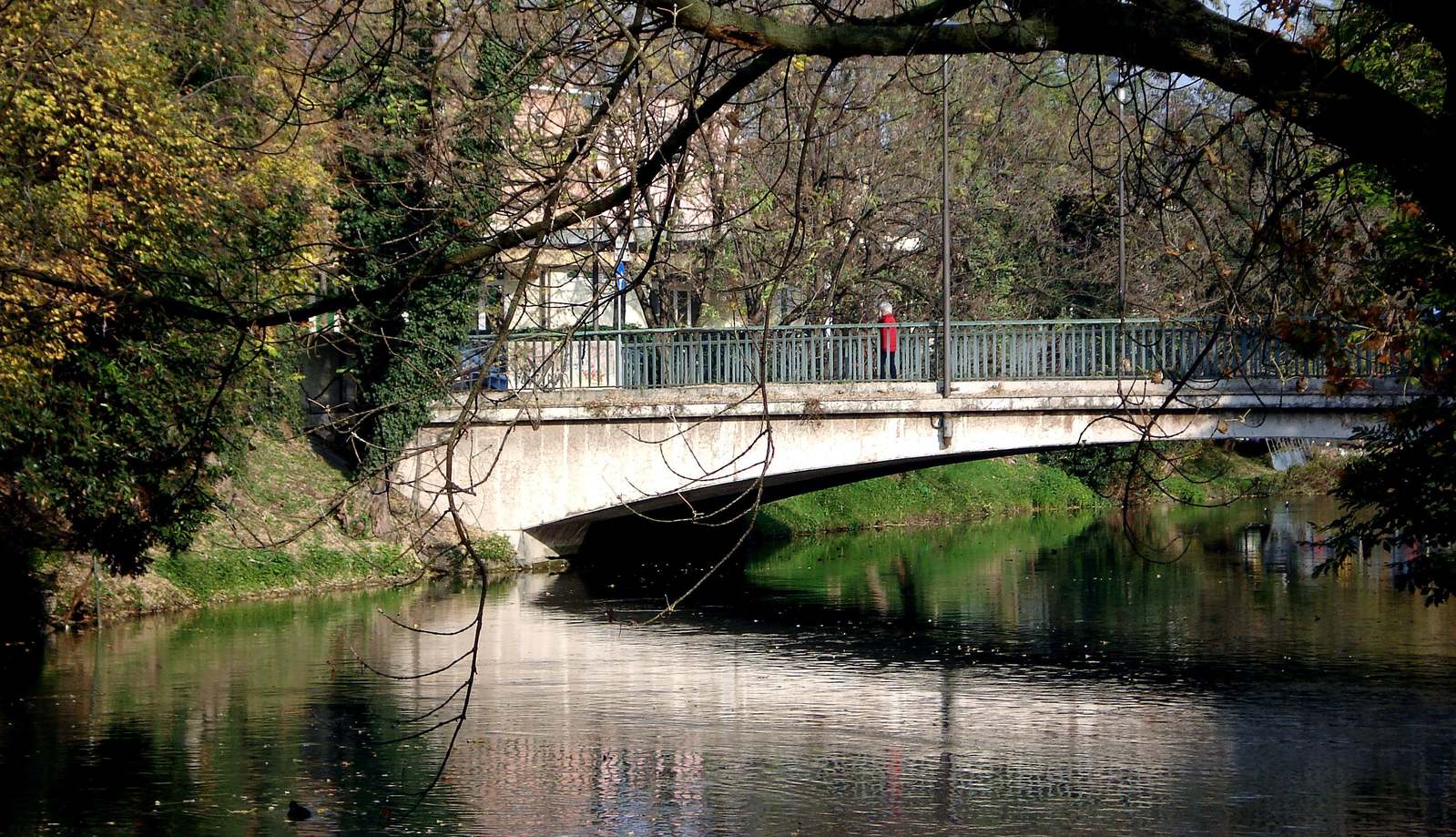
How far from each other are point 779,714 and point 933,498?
74.3ft

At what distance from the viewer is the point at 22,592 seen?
19.4m

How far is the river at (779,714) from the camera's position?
11.3m

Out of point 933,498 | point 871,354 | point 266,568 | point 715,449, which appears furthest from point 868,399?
point 933,498

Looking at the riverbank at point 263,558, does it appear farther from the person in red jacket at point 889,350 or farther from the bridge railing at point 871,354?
the person in red jacket at point 889,350

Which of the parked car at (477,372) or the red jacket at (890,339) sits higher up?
the red jacket at (890,339)

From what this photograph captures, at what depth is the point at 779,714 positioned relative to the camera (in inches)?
592

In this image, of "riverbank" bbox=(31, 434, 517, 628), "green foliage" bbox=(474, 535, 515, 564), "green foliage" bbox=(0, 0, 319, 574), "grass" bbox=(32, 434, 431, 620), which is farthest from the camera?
"green foliage" bbox=(474, 535, 515, 564)

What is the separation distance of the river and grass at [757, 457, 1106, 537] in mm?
9826

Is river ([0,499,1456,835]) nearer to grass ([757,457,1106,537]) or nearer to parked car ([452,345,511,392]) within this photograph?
parked car ([452,345,511,392])

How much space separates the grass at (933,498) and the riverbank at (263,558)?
9635mm

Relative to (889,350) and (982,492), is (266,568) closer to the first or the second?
(889,350)

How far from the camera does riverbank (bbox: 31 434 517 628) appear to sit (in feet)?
66.5

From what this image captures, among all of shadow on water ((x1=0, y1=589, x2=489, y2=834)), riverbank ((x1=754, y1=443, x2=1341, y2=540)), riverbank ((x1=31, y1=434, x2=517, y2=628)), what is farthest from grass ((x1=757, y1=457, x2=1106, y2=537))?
shadow on water ((x1=0, y1=589, x2=489, y2=834))

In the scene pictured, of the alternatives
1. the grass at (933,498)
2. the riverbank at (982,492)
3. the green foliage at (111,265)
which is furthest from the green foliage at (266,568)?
the riverbank at (982,492)
